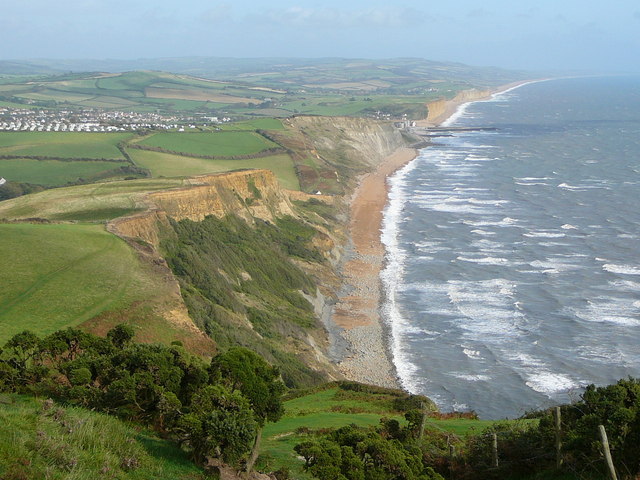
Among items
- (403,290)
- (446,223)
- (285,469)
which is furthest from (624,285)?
(285,469)

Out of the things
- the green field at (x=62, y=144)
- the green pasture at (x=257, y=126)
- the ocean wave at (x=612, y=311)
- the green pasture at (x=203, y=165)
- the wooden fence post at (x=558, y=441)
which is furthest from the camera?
the green pasture at (x=257, y=126)

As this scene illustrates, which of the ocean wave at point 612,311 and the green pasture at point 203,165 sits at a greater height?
the green pasture at point 203,165

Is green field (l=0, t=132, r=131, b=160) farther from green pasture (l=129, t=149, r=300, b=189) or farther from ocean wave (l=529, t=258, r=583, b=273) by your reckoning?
ocean wave (l=529, t=258, r=583, b=273)

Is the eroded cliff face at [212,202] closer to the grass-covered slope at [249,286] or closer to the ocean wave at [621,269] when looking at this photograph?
the grass-covered slope at [249,286]

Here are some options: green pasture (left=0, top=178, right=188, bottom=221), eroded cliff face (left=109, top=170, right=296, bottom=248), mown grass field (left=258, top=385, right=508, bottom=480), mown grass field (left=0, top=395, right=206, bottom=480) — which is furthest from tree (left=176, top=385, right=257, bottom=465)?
green pasture (left=0, top=178, right=188, bottom=221)

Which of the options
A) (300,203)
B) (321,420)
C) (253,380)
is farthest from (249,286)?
(253,380)

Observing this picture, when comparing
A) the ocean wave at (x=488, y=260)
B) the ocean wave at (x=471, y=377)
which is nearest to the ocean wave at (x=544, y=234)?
the ocean wave at (x=488, y=260)
